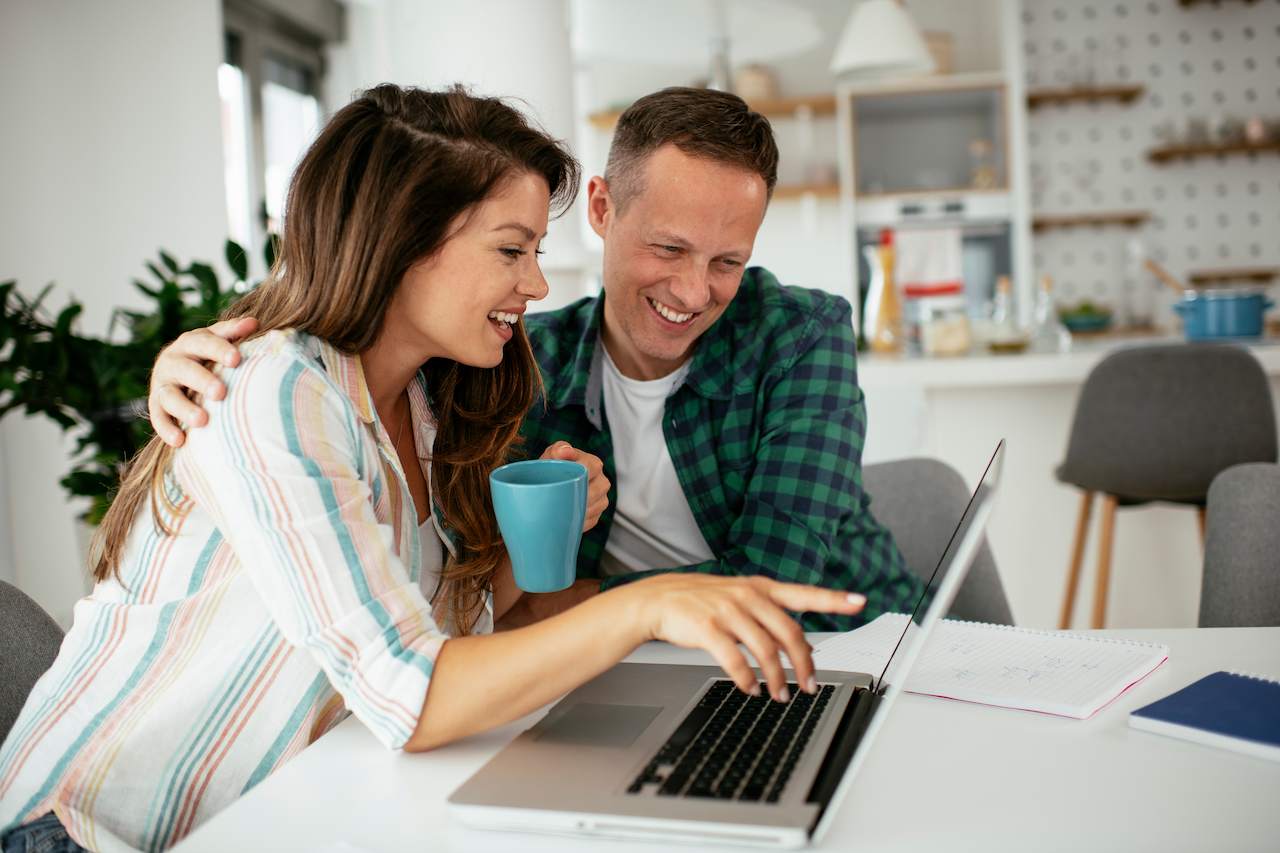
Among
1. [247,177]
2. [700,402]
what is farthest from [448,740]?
[247,177]

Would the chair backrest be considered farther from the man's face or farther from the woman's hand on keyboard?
the woman's hand on keyboard

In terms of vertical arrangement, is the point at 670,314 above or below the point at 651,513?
above

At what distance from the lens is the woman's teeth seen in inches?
62.9

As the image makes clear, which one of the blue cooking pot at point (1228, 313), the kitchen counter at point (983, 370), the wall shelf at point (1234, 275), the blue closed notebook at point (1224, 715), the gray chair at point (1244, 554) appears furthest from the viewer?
the wall shelf at point (1234, 275)

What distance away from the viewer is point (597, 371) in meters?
1.71

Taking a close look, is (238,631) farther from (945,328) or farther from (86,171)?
(86,171)

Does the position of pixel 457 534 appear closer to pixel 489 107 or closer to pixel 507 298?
pixel 507 298

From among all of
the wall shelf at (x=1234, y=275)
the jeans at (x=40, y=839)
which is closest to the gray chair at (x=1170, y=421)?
the jeans at (x=40, y=839)

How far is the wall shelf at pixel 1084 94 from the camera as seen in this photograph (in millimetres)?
5824

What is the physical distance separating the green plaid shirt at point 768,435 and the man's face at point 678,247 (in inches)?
2.8

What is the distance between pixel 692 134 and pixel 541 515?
739 mm

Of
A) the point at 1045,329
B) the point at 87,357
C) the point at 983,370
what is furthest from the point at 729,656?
the point at 1045,329

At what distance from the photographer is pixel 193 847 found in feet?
2.52

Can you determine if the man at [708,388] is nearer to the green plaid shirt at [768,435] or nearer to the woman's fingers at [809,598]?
the green plaid shirt at [768,435]
